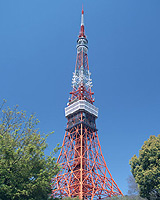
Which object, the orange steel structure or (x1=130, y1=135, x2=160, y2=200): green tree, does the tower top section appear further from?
(x1=130, y1=135, x2=160, y2=200): green tree

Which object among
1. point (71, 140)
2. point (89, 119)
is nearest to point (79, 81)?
point (89, 119)

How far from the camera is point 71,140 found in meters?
35.0

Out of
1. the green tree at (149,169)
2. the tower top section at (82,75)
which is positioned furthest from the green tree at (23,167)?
the tower top section at (82,75)

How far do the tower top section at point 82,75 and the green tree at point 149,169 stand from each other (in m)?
22.6

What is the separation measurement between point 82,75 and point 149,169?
27936 mm

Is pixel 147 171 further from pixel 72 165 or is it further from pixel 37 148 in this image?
pixel 72 165

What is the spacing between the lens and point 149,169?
15.1 meters

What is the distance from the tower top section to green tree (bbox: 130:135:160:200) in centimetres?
2262

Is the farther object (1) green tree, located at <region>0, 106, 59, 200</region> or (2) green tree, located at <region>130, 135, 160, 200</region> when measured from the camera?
(2) green tree, located at <region>130, 135, 160, 200</region>

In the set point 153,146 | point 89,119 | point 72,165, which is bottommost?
point 153,146

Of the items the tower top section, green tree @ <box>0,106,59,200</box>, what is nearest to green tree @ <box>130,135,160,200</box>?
green tree @ <box>0,106,59,200</box>

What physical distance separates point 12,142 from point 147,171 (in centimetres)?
957

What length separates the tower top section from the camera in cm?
3934

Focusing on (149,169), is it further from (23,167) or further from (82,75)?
(82,75)
